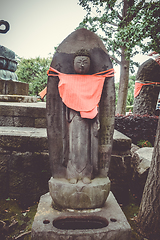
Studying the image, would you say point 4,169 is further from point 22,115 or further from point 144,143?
point 144,143

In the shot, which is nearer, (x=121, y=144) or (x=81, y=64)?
(x=81, y=64)

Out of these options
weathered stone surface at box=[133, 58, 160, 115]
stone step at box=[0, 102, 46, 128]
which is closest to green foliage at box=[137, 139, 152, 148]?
weathered stone surface at box=[133, 58, 160, 115]

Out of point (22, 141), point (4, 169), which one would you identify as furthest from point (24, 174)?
point (22, 141)

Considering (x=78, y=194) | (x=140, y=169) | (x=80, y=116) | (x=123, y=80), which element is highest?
(x=123, y=80)

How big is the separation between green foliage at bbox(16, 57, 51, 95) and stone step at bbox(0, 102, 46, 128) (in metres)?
9.47

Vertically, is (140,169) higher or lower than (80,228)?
lower

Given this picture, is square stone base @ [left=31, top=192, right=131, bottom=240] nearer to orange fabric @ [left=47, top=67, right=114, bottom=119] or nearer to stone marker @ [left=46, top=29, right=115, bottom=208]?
stone marker @ [left=46, top=29, right=115, bottom=208]

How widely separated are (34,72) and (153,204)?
1270 cm

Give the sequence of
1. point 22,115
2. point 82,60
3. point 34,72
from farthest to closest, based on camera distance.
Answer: point 34,72
point 22,115
point 82,60

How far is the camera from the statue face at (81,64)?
177 cm

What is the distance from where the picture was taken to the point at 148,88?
21.1 feet

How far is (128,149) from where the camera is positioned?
3.10 meters

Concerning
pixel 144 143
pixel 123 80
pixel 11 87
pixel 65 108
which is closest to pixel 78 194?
pixel 65 108

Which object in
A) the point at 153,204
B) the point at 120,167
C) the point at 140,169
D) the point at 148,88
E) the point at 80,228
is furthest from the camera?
the point at 148,88
